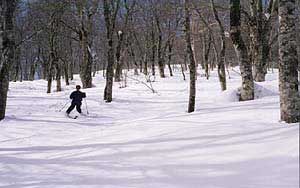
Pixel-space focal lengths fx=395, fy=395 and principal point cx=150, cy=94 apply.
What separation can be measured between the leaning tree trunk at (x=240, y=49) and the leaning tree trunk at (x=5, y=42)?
306 inches

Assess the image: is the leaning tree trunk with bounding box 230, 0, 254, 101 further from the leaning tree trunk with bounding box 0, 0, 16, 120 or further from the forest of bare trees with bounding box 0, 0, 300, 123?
the leaning tree trunk with bounding box 0, 0, 16, 120

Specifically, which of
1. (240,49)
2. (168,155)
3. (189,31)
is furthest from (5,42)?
(168,155)

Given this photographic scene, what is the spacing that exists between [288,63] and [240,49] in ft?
18.6

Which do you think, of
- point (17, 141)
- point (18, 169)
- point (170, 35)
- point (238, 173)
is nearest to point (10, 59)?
point (17, 141)

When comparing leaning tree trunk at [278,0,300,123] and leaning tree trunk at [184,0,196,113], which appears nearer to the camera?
leaning tree trunk at [278,0,300,123]

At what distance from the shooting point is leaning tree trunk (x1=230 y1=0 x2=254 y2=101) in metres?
13.1

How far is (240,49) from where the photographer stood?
1332cm

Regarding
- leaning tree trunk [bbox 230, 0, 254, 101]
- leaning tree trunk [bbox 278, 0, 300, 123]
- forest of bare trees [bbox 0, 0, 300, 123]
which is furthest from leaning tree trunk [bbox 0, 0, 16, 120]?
leaning tree trunk [bbox 278, 0, 300, 123]

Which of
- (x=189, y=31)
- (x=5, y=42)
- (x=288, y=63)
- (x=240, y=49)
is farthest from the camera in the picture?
(x=5, y=42)

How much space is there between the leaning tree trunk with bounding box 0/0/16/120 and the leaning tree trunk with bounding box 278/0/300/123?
9973mm

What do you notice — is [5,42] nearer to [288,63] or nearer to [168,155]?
[168,155]

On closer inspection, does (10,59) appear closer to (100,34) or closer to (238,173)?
(238,173)

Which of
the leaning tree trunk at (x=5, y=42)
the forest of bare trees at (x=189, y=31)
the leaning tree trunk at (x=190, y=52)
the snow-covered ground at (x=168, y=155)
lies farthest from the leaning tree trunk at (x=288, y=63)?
the leaning tree trunk at (x=5, y=42)

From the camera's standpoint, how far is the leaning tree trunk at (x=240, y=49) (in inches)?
516
